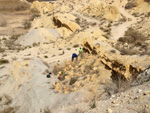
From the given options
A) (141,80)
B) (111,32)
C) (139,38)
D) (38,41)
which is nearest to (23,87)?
(141,80)

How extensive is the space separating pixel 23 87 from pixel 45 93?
5.83ft

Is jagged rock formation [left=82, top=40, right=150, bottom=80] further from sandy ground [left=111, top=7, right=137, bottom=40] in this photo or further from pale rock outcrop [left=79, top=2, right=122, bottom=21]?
pale rock outcrop [left=79, top=2, right=122, bottom=21]

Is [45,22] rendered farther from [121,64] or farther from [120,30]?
[121,64]

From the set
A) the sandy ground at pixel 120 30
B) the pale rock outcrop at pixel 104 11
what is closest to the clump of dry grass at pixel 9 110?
the sandy ground at pixel 120 30

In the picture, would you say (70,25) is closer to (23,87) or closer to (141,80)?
(23,87)

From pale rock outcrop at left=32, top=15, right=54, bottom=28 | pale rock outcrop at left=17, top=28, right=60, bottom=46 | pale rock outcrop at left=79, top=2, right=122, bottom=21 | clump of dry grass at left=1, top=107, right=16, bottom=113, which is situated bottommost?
clump of dry grass at left=1, top=107, right=16, bottom=113

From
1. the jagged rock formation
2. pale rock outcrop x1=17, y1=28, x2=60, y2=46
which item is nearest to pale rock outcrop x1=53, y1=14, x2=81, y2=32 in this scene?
pale rock outcrop x1=17, y1=28, x2=60, y2=46

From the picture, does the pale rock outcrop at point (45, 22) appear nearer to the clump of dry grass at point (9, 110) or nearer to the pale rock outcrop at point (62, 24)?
the pale rock outcrop at point (62, 24)

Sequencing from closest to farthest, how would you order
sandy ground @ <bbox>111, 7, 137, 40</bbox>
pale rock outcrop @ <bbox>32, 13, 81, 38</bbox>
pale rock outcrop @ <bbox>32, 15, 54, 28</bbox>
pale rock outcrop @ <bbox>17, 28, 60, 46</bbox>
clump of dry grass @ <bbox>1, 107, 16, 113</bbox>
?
clump of dry grass @ <bbox>1, 107, 16, 113</bbox>, sandy ground @ <bbox>111, 7, 137, 40</bbox>, pale rock outcrop @ <bbox>17, 28, 60, 46</bbox>, pale rock outcrop @ <bbox>32, 13, 81, 38</bbox>, pale rock outcrop @ <bbox>32, 15, 54, 28</bbox>

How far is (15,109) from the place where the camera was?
6984mm

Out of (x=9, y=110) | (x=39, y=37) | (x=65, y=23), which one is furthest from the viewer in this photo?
(x=65, y=23)

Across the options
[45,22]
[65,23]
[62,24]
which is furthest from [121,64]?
[45,22]

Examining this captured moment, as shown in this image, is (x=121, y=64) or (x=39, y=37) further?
(x=39, y=37)

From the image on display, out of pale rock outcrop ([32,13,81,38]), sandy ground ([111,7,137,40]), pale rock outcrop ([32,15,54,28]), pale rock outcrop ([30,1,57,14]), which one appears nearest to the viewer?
sandy ground ([111,7,137,40])
